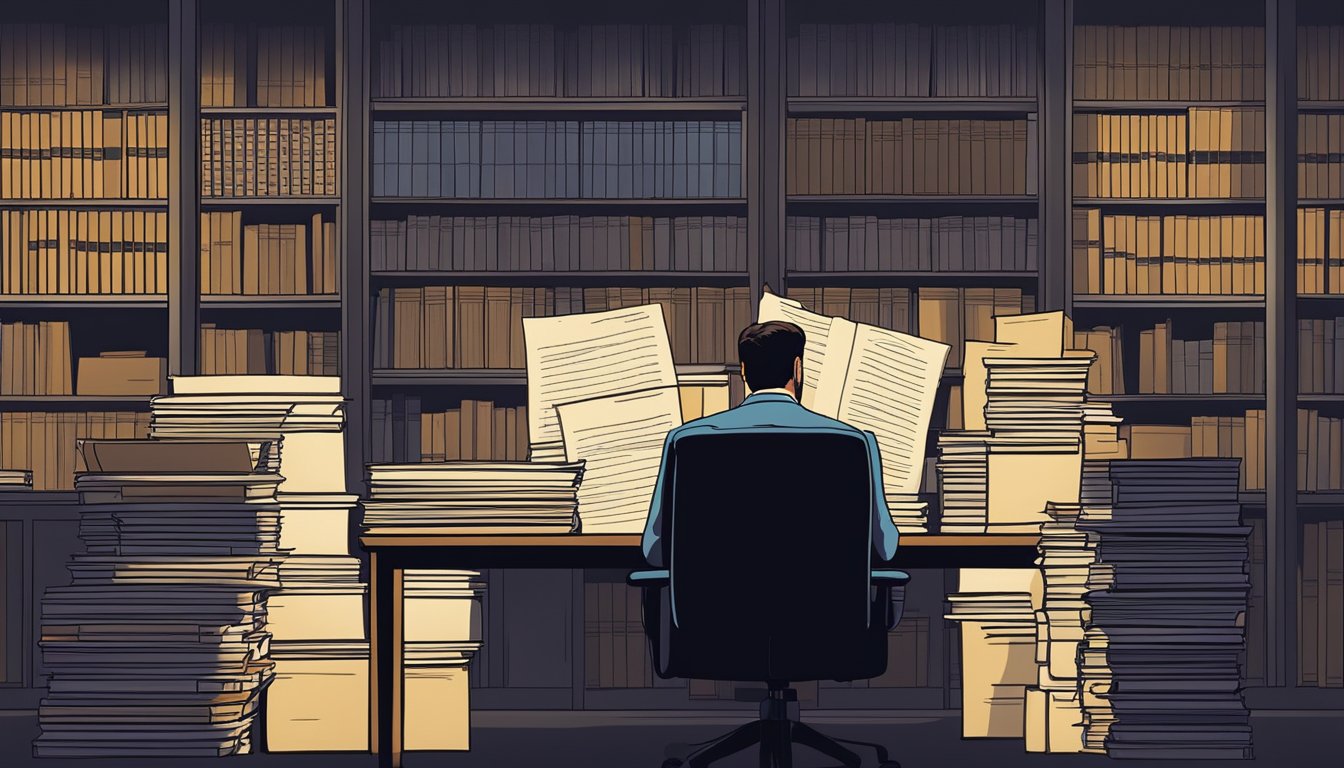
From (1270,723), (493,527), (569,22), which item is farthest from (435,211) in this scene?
(1270,723)

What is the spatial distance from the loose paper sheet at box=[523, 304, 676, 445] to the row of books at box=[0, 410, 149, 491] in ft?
6.05

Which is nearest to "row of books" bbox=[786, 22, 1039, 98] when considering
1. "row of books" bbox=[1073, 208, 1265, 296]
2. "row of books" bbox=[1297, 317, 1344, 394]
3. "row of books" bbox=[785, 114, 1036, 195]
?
"row of books" bbox=[785, 114, 1036, 195]

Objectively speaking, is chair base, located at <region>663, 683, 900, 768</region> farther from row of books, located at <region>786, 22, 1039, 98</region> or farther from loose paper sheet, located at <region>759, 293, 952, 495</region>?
row of books, located at <region>786, 22, 1039, 98</region>

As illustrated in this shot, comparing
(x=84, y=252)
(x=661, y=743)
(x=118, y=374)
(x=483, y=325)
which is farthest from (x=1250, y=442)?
(x=84, y=252)

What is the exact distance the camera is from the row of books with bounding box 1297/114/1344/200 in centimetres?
518

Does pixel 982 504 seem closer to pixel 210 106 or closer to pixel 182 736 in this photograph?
pixel 182 736

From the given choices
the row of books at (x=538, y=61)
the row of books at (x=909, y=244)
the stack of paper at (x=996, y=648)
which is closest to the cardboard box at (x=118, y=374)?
the row of books at (x=538, y=61)

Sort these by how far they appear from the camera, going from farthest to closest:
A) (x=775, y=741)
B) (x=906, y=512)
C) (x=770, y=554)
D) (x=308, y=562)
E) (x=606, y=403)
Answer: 1. (x=308, y=562)
2. (x=606, y=403)
3. (x=906, y=512)
4. (x=775, y=741)
5. (x=770, y=554)

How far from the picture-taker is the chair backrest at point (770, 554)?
3.03 meters

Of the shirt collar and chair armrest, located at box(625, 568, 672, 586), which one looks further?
the shirt collar

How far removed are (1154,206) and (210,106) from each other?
130 inches

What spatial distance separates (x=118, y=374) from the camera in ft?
17.3

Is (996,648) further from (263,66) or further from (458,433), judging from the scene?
(263,66)

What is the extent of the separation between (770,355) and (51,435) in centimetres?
308
